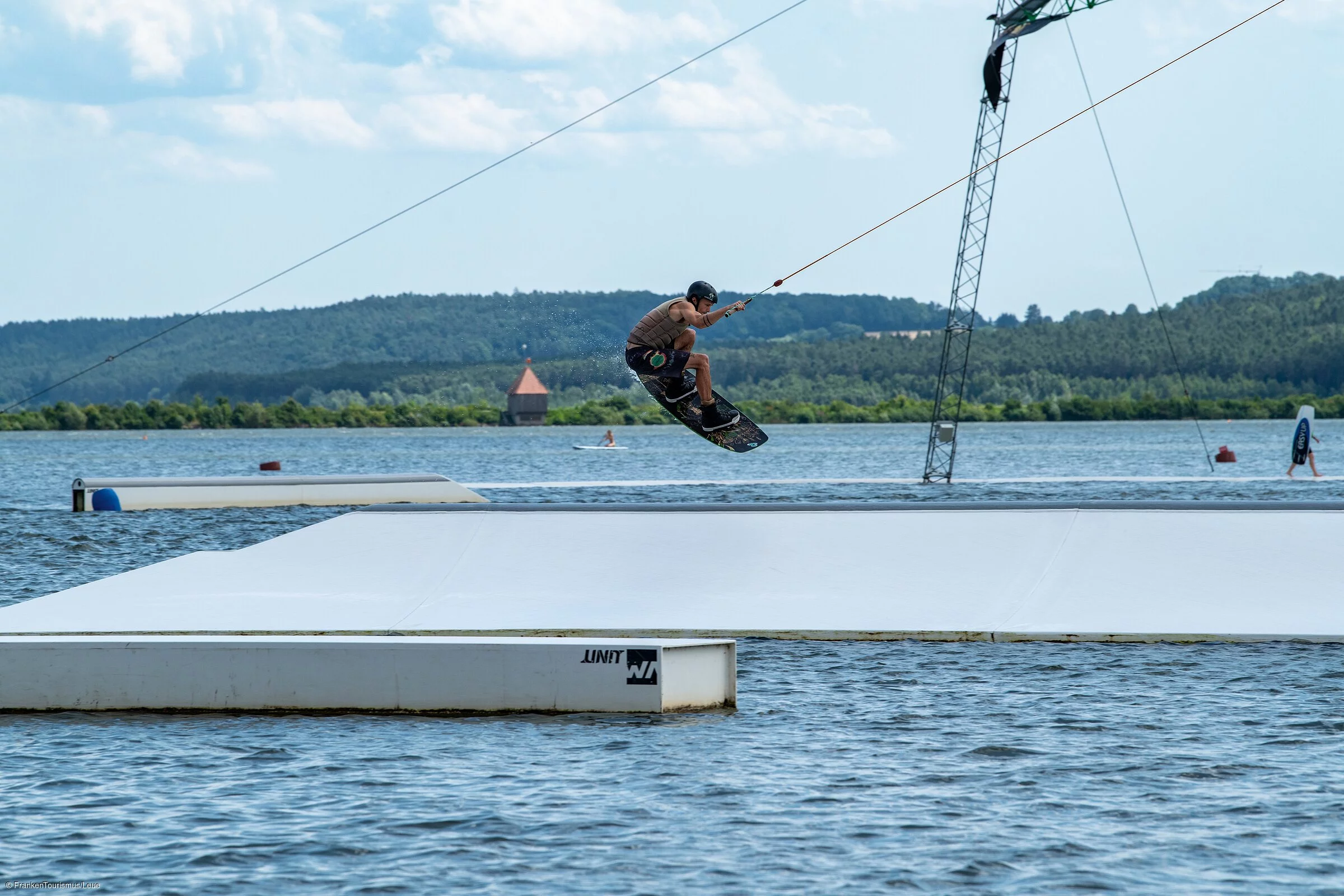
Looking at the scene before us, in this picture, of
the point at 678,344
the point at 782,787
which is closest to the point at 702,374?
the point at 678,344

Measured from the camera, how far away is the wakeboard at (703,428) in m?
20.9

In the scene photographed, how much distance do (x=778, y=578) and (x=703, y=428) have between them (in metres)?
3.79

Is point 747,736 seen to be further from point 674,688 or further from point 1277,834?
point 1277,834

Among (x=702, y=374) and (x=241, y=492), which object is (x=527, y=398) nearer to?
(x=241, y=492)

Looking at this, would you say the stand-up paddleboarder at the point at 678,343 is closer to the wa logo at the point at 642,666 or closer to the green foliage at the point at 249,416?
the wa logo at the point at 642,666

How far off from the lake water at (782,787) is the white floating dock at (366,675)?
0.25 metres

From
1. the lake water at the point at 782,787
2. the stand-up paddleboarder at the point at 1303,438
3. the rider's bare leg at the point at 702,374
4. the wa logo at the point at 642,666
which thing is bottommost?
the lake water at the point at 782,787

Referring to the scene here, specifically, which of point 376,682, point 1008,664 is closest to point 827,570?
point 1008,664

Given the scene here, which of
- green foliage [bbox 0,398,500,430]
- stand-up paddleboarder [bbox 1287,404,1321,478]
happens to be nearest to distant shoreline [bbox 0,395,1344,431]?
green foliage [bbox 0,398,500,430]

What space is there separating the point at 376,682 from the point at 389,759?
1696 millimetres

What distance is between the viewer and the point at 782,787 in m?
11.0

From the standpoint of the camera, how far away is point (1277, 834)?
31.9ft

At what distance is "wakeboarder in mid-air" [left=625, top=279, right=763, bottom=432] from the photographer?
19594mm

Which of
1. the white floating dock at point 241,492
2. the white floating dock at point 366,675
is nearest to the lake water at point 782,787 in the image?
the white floating dock at point 366,675
